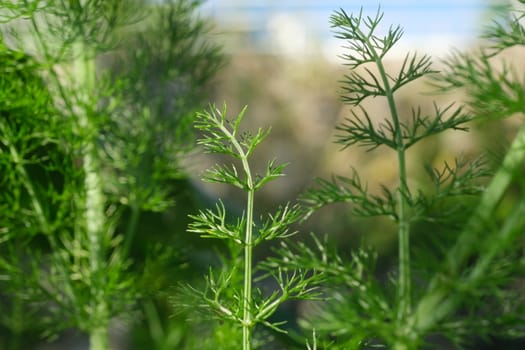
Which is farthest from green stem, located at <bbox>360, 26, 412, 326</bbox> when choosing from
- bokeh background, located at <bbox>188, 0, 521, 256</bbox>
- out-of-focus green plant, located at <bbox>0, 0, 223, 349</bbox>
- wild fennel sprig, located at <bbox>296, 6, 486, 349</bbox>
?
bokeh background, located at <bbox>188, 0, 521, 256</bbox>

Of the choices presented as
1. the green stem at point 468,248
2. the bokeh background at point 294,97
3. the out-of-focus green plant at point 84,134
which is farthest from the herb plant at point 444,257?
the bokeh background at point 294,97

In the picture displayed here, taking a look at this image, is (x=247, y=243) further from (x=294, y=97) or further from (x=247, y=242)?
(x=294, y=97)

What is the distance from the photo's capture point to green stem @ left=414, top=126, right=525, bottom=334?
23 cm

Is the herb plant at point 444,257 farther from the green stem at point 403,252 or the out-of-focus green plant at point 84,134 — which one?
the out-of-focus green plant at point 84,134

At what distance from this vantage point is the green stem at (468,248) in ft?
0.75

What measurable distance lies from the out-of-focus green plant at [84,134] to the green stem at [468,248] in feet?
0.97

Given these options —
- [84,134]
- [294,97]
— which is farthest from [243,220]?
[294,97]

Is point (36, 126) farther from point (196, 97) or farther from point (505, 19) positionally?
point (505, 19)

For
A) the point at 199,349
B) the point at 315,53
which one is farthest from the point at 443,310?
the point at 315,53

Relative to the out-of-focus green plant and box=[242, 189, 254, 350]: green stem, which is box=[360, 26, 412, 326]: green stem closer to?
box=[242, 189, 254, 350]: green stem

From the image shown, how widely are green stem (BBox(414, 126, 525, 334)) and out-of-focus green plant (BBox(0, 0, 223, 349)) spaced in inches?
11.6

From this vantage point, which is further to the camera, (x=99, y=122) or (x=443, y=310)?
(x=99, y=122)

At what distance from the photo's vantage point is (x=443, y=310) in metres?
0.26

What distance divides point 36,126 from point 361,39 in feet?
0.92
